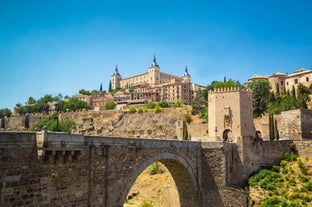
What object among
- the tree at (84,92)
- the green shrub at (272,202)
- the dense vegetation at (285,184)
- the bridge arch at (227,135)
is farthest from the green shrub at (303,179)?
the tree at (84,92)

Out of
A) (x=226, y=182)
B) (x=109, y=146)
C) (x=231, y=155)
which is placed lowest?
(x=226, y=182)

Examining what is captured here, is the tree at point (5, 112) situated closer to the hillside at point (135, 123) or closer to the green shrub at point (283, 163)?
the hillside at point (135, 123)

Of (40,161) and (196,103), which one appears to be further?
(196,103)

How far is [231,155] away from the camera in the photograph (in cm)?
2516

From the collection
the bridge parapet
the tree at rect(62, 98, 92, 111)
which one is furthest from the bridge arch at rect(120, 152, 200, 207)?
the tree at rect(62, 98, 92, 111)

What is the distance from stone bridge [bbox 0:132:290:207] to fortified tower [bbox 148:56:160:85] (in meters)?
100

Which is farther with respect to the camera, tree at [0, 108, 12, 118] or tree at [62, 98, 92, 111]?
tree at [0, 108, 12, 118]

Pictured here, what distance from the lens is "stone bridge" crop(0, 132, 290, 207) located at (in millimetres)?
10398

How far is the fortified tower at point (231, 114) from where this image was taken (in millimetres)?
30547

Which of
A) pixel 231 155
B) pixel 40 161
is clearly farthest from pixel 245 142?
pixel 40 161

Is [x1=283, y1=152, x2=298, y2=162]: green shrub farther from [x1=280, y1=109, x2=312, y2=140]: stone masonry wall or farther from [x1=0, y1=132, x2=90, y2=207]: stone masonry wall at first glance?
[x1=0, y1=132, x2=90, y2=207]: stone masonry wall

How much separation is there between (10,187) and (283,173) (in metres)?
22.3

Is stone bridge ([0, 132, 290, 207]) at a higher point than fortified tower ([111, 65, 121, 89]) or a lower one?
lower

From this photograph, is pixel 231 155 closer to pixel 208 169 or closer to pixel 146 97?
pixel 208 169
